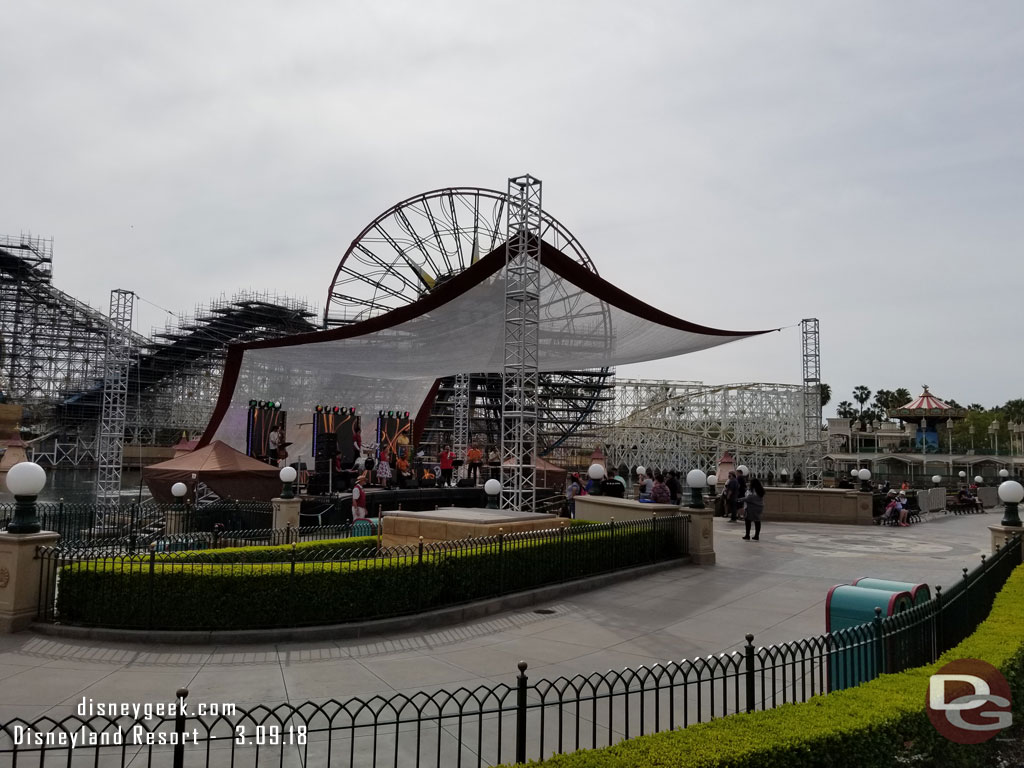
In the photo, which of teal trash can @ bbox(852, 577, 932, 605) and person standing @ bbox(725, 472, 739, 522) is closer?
teal trash can @ bbox(852, 577, 932, 605)

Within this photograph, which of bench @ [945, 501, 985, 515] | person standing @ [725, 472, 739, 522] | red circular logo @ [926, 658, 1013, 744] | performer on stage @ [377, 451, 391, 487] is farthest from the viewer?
bench @ [945, 501, 985, 515]

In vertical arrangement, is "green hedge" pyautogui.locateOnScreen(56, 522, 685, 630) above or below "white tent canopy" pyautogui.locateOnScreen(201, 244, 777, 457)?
below

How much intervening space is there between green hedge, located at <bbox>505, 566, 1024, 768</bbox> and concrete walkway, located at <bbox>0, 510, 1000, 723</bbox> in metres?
2.73

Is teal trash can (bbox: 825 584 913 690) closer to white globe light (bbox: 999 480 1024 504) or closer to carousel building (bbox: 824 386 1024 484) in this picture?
white globe light (bbox: 999 480 1024 504)

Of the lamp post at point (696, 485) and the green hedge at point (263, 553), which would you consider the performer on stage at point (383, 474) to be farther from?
the lamp post at point (696, 485)

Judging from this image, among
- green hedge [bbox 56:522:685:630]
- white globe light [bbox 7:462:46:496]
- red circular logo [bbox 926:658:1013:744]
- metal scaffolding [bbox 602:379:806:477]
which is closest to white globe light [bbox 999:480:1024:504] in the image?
red circular logo [bbox 926:658:1013:744]

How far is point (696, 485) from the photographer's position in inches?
534

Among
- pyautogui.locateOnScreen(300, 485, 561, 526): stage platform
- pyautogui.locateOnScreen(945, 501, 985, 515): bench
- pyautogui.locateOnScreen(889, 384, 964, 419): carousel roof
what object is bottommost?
pyautogui.locateOnScreen(945, 501, 985, 515): bench

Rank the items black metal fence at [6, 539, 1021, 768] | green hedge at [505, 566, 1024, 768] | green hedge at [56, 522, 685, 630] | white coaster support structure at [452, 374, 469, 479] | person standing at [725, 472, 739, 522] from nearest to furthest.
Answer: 1. green hedge at [505, 566, 1024, 768]
2. black metal fence at [6, 539, 1021, 768]
3. green hedge at [56, 522, 685, 630]
4. person standing at [725, 472, 739, 522]
5. white coaster support structure at [452, 374, 469, 479]

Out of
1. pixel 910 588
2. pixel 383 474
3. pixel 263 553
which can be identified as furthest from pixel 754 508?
pixel 383 474

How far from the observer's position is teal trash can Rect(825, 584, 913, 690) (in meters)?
5.14

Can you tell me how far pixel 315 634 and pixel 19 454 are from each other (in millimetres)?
22941

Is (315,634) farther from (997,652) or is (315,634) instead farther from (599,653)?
(997,652)

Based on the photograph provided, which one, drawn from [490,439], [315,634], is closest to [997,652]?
[315,634]
